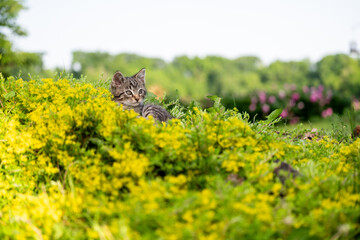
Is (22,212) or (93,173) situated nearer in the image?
(22,212)

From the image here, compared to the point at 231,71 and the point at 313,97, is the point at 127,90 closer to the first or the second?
the point at 313,97

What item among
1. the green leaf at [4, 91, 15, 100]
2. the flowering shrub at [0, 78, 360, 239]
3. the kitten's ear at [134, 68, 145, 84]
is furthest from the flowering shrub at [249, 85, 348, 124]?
the green leaf at [4, 91, 15, 100]

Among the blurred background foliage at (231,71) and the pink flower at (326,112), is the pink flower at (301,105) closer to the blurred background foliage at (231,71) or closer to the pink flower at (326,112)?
the pink flower at (326,112)

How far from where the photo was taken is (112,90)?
5988 mm

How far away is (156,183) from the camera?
2.58m

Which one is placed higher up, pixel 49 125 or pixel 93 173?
pixel 49 125

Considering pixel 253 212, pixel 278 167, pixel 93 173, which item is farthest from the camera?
pixel 278 167

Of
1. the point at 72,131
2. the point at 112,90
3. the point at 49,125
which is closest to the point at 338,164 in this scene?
the point at 72,131

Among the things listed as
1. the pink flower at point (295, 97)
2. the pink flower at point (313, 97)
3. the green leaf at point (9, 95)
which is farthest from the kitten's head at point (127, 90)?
the pink flower at point (313, 97)

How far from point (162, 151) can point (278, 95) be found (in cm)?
1344

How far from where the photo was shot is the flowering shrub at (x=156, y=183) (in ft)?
7.54

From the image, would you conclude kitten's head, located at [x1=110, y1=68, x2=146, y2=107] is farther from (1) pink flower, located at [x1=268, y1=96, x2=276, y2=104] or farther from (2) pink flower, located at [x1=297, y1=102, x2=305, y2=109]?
(2) pink flower, located at [x1=297, y1=102, x2=305, y2=109]

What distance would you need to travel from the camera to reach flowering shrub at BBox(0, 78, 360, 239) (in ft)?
7.54

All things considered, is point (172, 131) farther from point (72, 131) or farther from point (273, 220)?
point (273, 220)
